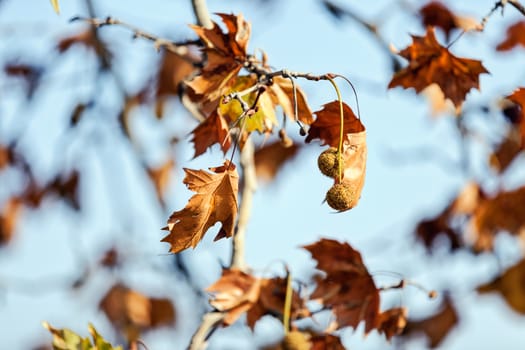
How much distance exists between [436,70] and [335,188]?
67cm

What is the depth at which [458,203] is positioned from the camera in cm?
470

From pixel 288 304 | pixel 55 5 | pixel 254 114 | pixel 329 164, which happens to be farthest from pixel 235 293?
pixel 55 5

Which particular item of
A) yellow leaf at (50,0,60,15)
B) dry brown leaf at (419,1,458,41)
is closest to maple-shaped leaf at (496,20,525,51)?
dry brown leaf at (419,1,458,41)

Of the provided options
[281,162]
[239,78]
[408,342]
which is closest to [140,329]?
[281,162]

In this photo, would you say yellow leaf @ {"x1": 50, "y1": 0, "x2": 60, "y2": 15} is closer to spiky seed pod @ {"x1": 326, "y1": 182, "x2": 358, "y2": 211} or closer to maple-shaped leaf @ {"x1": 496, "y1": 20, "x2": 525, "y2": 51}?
spiky seed pod @ {"x1": 326, "y1": 182, "x2": 358, "y2": 211}

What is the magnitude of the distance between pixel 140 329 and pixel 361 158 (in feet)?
10.2

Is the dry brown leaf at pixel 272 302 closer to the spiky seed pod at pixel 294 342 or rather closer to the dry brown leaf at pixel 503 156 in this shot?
the spiky seed pod at pixel 294 342

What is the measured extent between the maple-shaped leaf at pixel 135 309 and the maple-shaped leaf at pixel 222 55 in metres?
2.73

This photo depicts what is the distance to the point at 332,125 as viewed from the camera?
1.89m

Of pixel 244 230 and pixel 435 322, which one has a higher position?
pixel 244 230

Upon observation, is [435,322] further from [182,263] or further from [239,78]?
[239,78]

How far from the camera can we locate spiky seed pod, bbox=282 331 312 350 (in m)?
2.06

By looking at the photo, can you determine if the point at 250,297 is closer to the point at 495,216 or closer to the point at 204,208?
the point at 204,208

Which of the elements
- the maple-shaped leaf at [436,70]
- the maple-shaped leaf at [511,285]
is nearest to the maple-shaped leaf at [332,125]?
the maple-shaped leaf at [436,70]
